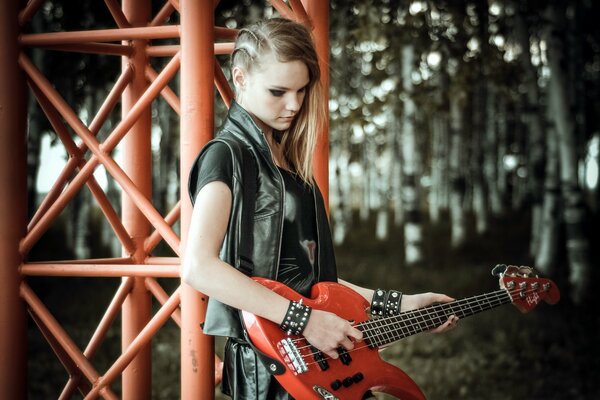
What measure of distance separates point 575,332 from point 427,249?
7660mm

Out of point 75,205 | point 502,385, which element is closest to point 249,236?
point 502,385

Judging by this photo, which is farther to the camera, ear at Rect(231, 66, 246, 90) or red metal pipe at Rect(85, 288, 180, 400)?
red metal pipe at Rect(85, 288, 180, 400)

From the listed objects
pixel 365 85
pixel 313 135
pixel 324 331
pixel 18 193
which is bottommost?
pixel 324 331

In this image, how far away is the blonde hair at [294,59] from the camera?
2219mm

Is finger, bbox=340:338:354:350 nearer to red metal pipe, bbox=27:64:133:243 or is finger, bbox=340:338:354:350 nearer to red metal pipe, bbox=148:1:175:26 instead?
red metal pipe, bbox=27:64:133:243

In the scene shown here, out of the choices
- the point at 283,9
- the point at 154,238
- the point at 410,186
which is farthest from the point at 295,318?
the point at 410,186

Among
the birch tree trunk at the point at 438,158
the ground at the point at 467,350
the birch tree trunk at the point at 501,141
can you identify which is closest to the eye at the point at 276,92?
the ground at the point at 467,350

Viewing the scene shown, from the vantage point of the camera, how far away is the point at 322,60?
3010 mm

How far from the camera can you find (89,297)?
35.4 feet

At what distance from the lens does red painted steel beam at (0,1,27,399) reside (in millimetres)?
2932

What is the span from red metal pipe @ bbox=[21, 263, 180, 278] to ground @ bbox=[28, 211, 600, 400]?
4.33 meters

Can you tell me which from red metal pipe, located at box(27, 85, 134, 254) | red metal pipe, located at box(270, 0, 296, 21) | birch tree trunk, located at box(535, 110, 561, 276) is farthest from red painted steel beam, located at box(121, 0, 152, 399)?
birch tree trunk, located at box(535, 110, 561, 276)

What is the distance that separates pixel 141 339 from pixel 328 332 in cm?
107

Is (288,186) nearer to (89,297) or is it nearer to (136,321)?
(136,321)
